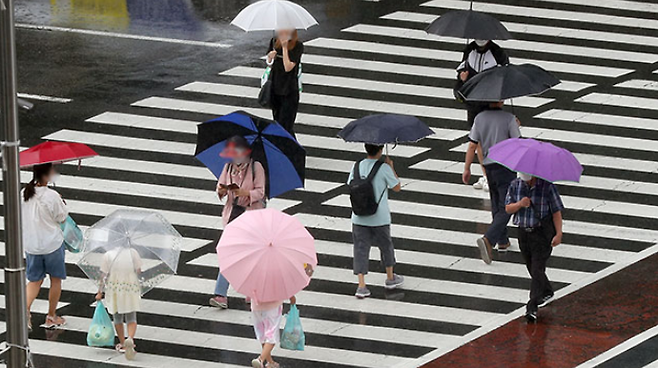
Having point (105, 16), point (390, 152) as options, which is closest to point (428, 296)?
point (390, 152)

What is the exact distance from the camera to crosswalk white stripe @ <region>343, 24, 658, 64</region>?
23469mm

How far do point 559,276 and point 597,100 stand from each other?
6.28 meters

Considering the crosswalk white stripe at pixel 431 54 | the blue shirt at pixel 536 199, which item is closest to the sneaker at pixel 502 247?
the blue shirt at pixel 536 199

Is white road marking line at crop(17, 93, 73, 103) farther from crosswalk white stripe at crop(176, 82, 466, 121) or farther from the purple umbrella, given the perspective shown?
the purple umbrella

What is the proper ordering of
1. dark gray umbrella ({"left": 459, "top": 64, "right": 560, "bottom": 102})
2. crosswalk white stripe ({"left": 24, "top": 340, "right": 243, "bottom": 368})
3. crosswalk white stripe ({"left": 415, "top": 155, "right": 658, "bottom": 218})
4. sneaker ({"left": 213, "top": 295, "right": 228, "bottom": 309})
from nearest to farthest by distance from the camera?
crosswalk white stripe ({"left": 24, "top": 340, "right": 243, "bottom": 368}) → sneaker ({"left": 213, "top": 295, "right": 228, "bottom": 309}) → dark gray umbrella ({"left": 459, "top": 64, "right": 560, "bottom": 102}) → crosswalk white stripe ({"left": 415, "top": 155, "right": 658, "bottom": 218})

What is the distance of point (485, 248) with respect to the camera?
1595cm

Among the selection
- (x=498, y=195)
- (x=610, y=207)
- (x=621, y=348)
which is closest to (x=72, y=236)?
(x=498, y=195)

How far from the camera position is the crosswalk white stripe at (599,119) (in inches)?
810

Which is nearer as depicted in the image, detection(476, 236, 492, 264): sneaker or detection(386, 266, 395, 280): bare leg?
detection(386, 266, 395, 280): bare leg

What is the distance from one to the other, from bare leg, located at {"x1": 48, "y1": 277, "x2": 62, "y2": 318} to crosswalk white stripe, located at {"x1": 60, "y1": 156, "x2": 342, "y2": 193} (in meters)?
4.17

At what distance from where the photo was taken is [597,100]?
21.5 metres

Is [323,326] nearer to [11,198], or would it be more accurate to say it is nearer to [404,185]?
[404,185]

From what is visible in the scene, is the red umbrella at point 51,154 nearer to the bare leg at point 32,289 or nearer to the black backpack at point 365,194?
the bare leg at point 32,289

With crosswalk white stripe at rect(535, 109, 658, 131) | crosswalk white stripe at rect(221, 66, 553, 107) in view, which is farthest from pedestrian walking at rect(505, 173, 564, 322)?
crosswalk white stripe at rect(221, 66, 553, 107)
